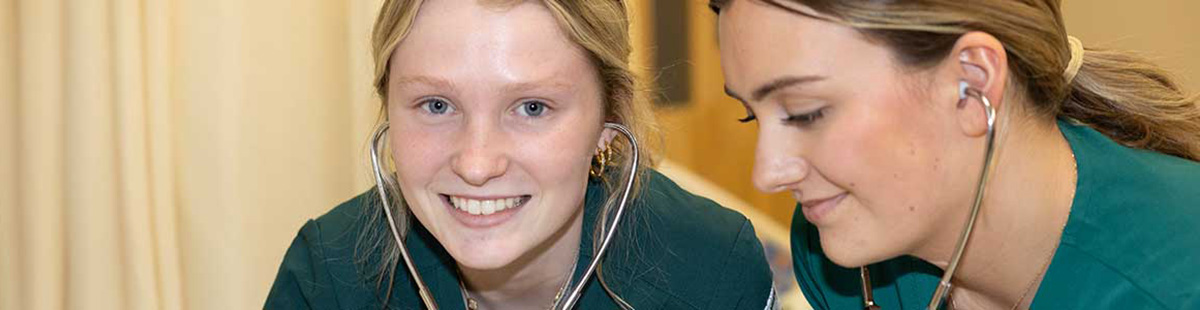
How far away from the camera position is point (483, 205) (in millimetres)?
1578

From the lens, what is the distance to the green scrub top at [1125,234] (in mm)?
1330

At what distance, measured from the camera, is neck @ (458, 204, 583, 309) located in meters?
1.77

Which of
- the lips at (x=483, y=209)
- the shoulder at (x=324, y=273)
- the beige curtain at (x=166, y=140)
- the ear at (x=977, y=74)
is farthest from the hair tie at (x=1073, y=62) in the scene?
the beige curtain at (x=166, y=140)

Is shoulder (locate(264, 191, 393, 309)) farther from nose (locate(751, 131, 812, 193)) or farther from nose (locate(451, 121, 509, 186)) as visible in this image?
nose (locate(751, 131, 812, 193))

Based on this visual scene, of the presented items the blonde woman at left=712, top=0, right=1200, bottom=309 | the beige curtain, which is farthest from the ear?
the beige curtain

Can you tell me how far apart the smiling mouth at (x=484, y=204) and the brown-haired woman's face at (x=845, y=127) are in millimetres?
342

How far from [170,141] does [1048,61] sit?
1.41m

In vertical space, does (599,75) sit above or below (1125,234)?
above

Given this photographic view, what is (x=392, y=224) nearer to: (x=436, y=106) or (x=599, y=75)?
(x=436, y=106)

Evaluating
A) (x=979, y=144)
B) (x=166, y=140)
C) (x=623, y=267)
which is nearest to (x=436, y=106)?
(x=623, y=267)

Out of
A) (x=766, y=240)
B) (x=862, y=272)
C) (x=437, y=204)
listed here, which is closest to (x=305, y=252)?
(x=437, y=204)

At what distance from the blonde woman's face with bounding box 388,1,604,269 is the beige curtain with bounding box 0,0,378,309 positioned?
0.51m

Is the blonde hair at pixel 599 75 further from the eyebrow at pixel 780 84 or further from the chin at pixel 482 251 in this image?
the eyebrow at pixel 780 84

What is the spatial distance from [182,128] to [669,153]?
1.69m
